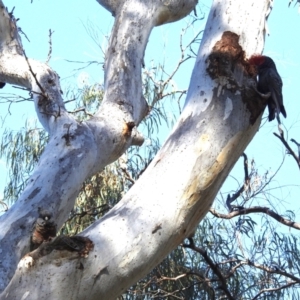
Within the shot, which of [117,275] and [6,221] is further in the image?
[6,221]

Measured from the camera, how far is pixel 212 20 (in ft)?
5.44

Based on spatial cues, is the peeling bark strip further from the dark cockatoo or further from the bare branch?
the bare branch

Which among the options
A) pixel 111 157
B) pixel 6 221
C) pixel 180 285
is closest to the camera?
pixel 6 221

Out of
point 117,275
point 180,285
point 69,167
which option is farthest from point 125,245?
point 180,285

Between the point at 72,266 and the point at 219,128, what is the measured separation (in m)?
0.44

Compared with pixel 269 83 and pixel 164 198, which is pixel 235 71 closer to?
pixel 269 83

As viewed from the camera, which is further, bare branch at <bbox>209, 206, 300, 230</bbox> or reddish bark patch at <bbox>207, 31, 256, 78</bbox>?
bare branch at <bbox>209, 206, 300, 230</bbox>

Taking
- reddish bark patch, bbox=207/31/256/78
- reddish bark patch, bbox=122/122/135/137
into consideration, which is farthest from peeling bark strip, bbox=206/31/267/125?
reddish bark patch, bbox=122/122/135/137

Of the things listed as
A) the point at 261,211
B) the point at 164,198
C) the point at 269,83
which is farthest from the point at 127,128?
the point at 164,198

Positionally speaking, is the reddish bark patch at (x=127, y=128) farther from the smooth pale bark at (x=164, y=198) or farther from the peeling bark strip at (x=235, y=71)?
the peeling bark strip at (x=235, y=71)

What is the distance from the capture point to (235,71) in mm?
1529

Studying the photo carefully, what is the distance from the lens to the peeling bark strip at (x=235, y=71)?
1.50 metres

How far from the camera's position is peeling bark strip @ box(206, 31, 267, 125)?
1.50 metres

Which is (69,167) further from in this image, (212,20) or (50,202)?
(212,20)
